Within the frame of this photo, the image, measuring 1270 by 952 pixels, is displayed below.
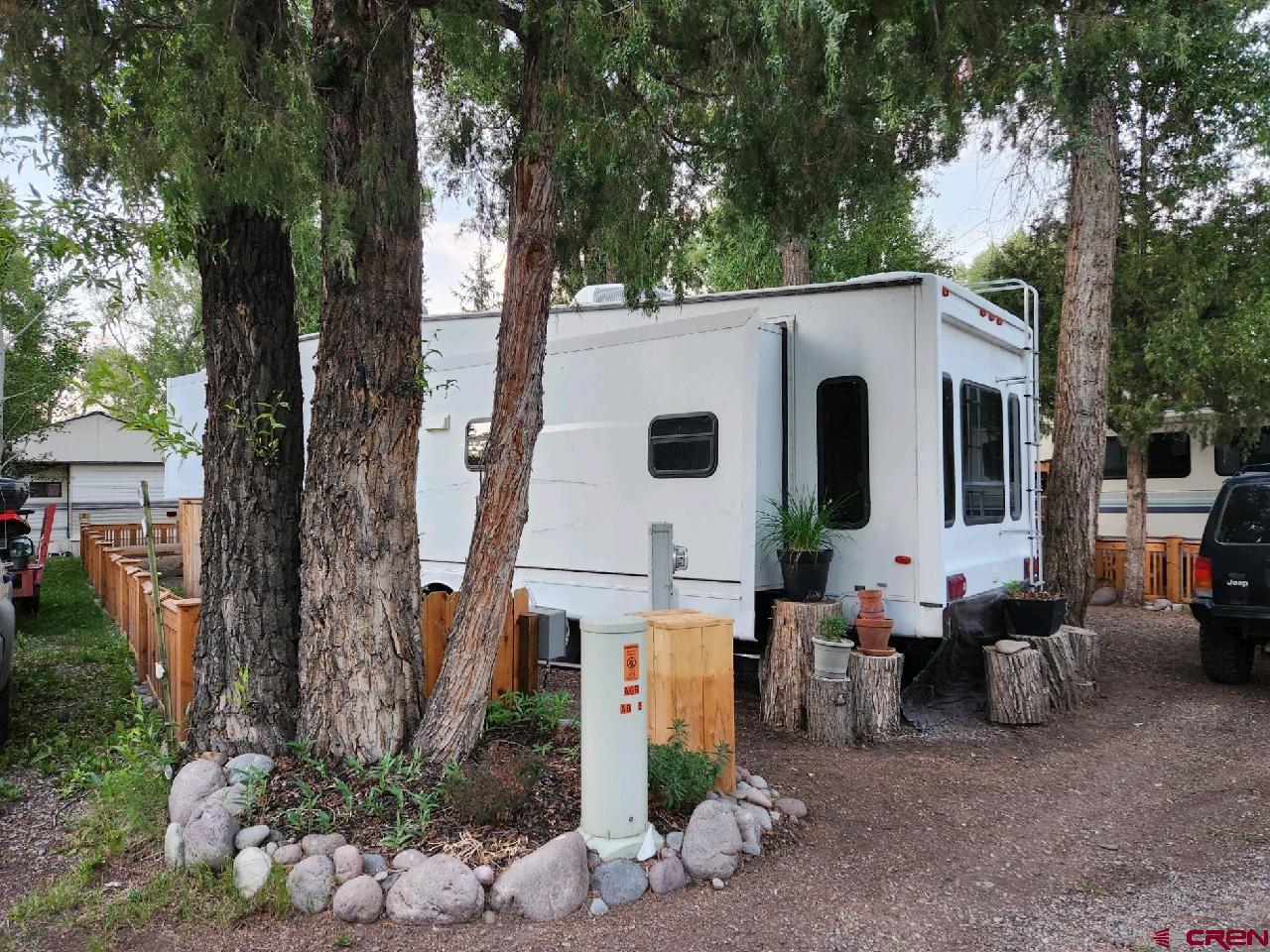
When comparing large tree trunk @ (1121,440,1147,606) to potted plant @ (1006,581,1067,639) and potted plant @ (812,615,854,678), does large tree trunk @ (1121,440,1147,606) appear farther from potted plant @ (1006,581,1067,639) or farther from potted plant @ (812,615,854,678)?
potted plant @ (812,615,854,678)

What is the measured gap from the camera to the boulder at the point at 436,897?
11.3 ft

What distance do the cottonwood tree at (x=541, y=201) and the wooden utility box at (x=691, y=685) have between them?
0.80 m

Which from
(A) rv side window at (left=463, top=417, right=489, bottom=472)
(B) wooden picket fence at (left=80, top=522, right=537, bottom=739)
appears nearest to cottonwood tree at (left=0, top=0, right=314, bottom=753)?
(B) wooden picket fence at (left=80, top=522, right=537, bottom=739)

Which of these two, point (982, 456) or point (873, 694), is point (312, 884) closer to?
point (873, 694)

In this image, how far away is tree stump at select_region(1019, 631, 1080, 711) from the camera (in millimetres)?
6699

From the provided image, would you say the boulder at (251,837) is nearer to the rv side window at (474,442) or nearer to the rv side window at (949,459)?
the rv side window at (474,442)

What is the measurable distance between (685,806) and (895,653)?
2199 mm

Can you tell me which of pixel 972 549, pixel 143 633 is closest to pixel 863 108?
pixel 972 549

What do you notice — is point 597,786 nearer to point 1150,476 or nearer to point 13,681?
point 13,681

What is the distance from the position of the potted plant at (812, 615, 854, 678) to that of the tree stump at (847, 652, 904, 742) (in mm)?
99

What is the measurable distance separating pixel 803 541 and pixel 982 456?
1764mm

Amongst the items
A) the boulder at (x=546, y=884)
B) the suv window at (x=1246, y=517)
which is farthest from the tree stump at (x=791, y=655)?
the suv window at (x=1246, y=517)

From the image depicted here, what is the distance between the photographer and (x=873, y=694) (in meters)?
5.92

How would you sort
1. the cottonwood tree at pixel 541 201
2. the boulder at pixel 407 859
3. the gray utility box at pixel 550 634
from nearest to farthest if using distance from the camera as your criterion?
the boulder at pixel 407 859 < the cottonwood tree at pixel 541 201 < the gray utility box at pixel 550 634
